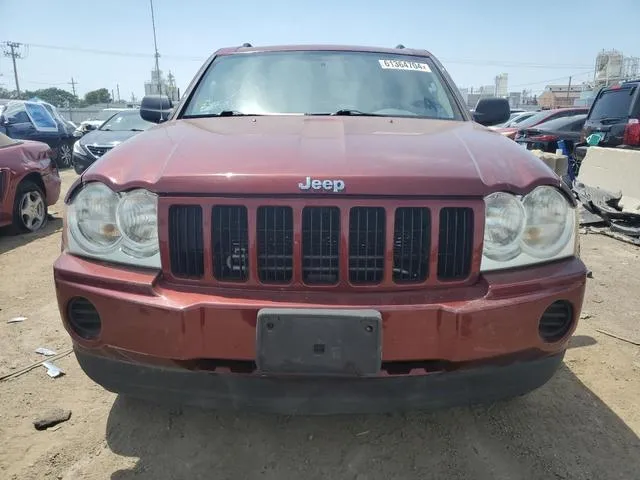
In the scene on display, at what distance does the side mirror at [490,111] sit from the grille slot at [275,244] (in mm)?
2209

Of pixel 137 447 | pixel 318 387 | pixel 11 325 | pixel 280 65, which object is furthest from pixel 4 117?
pixel 318 387

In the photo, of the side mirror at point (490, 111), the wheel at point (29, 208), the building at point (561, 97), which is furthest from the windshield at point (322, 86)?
the building at point (561, 97)

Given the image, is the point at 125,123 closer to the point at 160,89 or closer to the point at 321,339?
the point at 160,89

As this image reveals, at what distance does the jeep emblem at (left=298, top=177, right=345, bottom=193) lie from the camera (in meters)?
1.81

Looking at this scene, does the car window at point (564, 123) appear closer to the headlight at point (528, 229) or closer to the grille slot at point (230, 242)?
the headlight at point (528, 229)

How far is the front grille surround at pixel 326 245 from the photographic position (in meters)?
1.83

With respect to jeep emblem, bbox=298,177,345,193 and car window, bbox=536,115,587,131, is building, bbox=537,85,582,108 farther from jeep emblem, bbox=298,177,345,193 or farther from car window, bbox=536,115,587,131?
jeep emblem, bbox=298,177,345,193

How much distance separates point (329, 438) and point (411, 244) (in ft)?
3.46

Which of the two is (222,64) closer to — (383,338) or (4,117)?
(383,338)

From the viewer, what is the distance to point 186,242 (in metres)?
1.91

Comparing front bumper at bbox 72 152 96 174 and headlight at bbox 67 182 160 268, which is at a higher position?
headlight at bbox 67 182 160 268

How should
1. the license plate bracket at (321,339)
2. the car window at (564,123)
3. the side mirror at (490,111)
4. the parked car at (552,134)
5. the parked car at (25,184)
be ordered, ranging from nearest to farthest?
the license plate bracket at (321,339), the side mirror at (490,111), the parked car at (25,184), the parked car at (552,134), the car window at (564,123)

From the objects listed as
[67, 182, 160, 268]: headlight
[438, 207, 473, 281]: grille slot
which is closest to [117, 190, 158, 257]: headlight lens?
[67, 182, 160, 268]: headlight

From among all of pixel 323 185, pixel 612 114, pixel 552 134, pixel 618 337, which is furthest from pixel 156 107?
pixel 552 134
